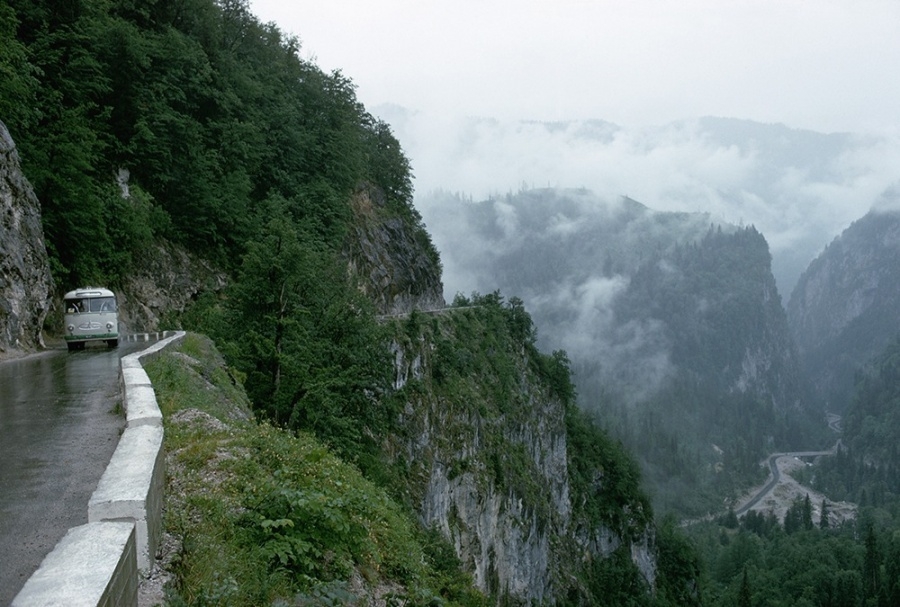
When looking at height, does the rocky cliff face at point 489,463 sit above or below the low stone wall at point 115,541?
below

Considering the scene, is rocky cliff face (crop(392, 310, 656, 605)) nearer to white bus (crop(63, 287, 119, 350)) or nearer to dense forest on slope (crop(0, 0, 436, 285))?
dense forest on slope (crop(0, 0, 436, 285))

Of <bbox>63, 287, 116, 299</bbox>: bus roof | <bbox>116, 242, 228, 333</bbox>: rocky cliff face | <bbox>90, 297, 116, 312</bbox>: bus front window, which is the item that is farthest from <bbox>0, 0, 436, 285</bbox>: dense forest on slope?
<bbox>90, 297, 116, 312</bbox>: bus front window

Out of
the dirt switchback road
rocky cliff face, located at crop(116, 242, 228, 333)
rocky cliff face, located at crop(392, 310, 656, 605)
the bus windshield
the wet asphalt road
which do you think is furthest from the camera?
the dirt switchback road

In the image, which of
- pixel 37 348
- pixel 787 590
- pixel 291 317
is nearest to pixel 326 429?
pixel 291 317

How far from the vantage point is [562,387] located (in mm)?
69125

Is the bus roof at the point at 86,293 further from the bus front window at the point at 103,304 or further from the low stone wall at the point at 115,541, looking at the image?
the low stone wall at the point at 115,541

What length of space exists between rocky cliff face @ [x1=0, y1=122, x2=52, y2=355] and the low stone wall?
703 inches

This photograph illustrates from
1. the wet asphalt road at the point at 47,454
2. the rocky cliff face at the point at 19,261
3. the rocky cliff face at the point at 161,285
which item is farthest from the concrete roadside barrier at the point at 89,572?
the rocky cliff face at the point at 161,285

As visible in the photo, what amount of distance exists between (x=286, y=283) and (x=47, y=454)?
15346mm

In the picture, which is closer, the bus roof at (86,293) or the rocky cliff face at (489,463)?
the bus roof at (86,293)

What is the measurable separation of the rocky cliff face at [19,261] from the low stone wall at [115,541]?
58.6ft

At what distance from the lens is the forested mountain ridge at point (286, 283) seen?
25.7 feet

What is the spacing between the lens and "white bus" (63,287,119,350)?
2408cm

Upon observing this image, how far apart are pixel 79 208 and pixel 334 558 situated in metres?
26.9
